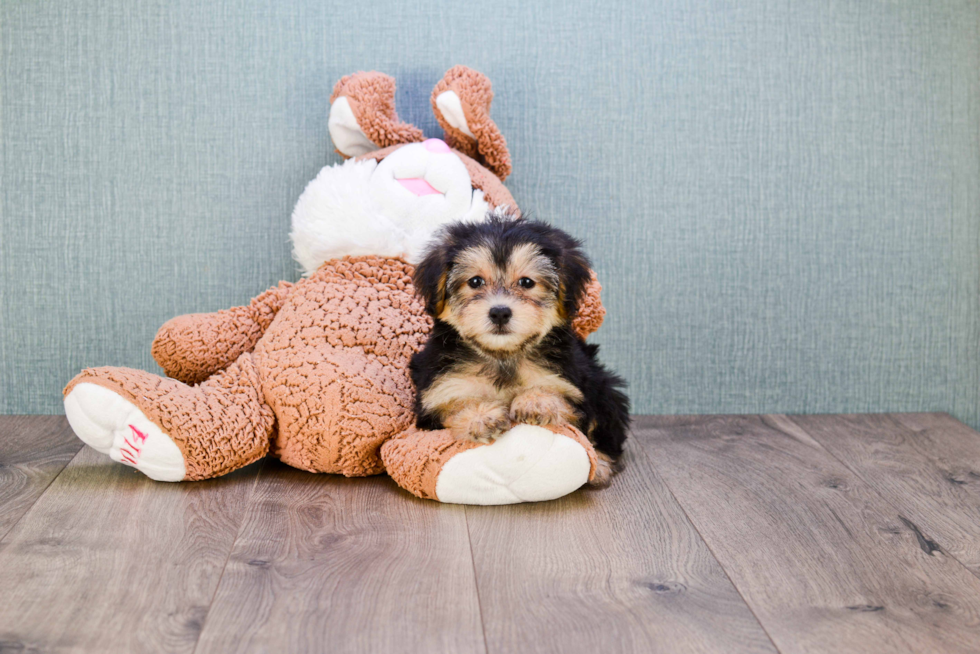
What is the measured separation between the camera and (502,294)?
2004 mm

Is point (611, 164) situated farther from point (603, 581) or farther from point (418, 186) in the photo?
point (603, 581)

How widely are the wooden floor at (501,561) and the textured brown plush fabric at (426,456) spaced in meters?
0.06

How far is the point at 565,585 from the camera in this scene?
1.72 metres

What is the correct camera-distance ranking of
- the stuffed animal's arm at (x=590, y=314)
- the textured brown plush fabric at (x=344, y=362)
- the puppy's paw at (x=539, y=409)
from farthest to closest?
the stuffed animal's arm at (x=590, y=314) → the textured brown plush fabric at (x=344, y=362) → the puppy's paw at (x=539, y=409)

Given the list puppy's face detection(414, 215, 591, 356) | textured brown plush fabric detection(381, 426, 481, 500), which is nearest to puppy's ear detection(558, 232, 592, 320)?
puppy's face detection(414, 215, 591, 356)

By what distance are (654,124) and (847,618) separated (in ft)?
6.01

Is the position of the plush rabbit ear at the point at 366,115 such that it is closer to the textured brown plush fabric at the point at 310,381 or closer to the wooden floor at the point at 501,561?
the textured brown plush fabric at the point at 310,381

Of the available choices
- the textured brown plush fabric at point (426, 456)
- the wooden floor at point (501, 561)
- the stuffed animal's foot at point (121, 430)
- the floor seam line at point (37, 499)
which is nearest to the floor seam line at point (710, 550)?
the wooden floor at point (501, 561)

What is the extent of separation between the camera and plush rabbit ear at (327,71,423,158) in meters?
2.61

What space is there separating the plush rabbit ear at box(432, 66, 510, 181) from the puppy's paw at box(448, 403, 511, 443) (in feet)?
3.23

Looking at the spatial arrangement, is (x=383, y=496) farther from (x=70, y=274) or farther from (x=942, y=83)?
(x=942, y=83)

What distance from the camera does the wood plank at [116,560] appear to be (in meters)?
1.52

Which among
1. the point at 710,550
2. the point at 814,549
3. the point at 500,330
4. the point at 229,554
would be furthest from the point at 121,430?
the point at 814,549

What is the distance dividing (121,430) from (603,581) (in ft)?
4.17
